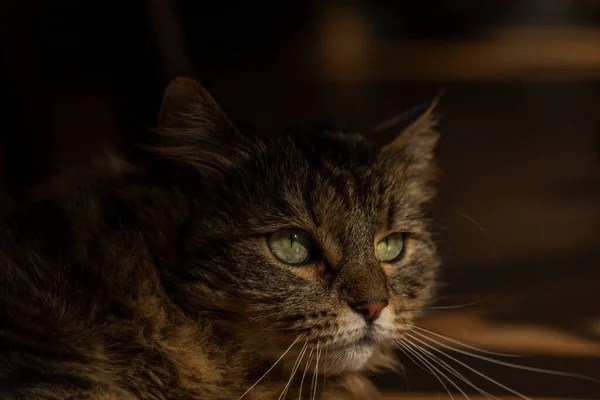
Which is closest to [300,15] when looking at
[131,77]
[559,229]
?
[131,77]

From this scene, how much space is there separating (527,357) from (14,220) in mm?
1027

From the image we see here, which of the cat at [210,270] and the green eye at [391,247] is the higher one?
the green eye at [391,247]

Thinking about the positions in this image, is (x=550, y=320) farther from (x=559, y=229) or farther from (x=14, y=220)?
(x=14, y=220)

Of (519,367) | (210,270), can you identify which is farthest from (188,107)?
(519,367)

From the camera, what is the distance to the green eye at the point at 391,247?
1.18 metres

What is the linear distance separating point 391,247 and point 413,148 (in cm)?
25

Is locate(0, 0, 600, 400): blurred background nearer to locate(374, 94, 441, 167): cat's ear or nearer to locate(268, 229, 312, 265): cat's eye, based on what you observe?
Result: locate(374, 94, 441, 167): cat's ear

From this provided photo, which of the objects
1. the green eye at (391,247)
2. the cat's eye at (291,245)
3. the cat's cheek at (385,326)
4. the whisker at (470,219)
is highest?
the whisker at (470,219)

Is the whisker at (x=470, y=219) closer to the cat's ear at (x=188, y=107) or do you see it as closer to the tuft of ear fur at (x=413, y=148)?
the tuft of ear fur at (x=413, y=148)

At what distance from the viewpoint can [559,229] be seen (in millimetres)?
1631

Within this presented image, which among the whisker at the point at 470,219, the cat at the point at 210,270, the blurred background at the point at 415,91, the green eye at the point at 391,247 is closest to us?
the cat at the point at 210,270

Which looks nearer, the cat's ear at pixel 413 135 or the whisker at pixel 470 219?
the cat's ear at pixel 413 135

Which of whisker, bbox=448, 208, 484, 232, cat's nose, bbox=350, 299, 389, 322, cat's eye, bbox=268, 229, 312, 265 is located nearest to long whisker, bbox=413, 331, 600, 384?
cat's nose, bbox=350, 299, 389, 322

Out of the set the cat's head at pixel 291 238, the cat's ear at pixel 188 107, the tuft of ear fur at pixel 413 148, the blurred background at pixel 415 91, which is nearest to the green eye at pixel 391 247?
the cat's head at pixel 291 238
